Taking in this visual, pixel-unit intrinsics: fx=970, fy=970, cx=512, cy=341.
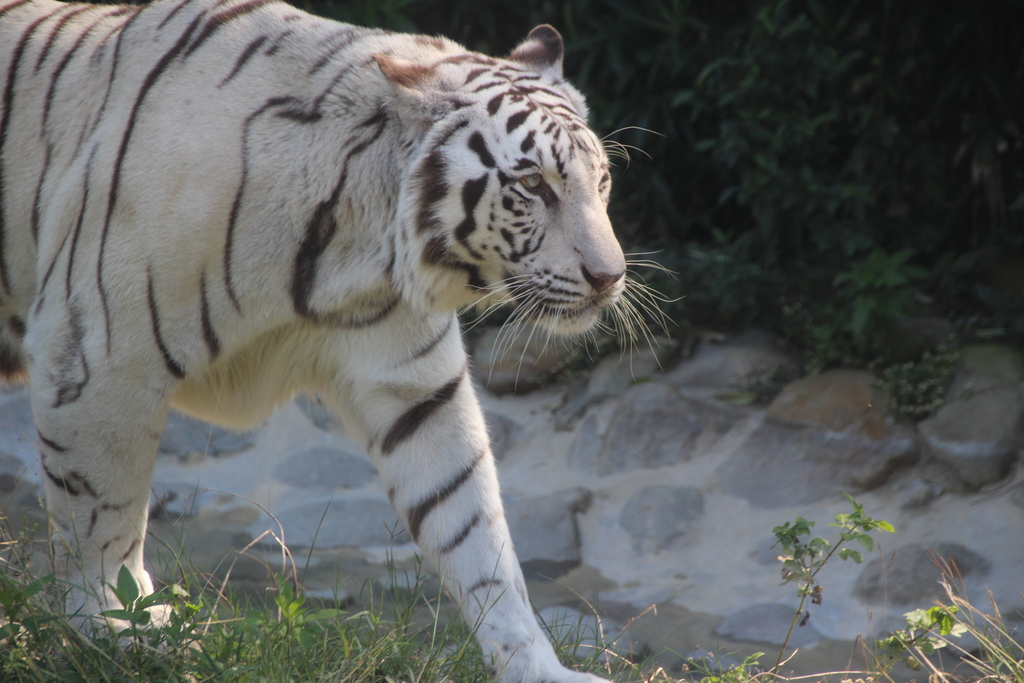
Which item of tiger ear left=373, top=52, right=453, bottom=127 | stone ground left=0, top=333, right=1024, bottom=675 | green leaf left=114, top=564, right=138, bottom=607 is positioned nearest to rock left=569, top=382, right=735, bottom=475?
stone ground left=0, top=333, right=1024, bottom=675

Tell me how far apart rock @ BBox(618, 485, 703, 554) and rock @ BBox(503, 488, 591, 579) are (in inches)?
9.0

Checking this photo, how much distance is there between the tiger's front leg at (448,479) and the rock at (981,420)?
267cm

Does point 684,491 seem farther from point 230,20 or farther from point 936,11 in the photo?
point 230,20

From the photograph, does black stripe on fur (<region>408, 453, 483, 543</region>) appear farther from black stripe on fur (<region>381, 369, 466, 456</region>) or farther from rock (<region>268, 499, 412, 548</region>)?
rock (<region>268, 499, 412, 548</region>)

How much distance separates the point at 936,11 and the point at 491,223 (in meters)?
3.34

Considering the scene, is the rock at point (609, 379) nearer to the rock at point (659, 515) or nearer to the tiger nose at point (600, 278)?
the rock at point (659, 515)

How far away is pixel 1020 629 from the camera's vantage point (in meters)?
3.50

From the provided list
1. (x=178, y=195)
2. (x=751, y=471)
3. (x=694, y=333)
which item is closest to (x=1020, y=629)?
(x=751, y=471)

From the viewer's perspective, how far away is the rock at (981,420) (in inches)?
165

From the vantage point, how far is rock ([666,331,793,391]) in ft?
16.4

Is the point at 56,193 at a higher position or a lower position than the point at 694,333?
higher

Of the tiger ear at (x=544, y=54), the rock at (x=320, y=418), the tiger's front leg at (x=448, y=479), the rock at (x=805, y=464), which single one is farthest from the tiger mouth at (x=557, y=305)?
the rock at (x=320, y=418)

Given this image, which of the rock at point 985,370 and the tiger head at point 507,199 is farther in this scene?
the rock at point 985,370

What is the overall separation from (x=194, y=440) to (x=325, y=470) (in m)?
0.76
